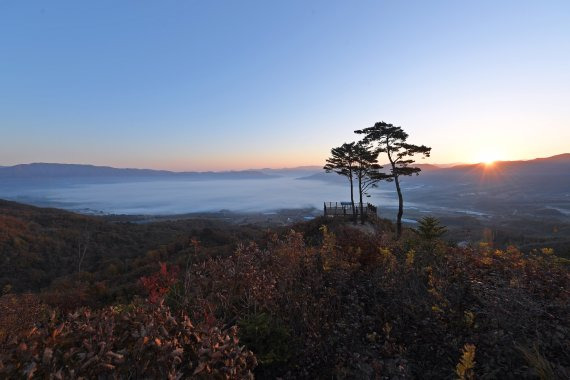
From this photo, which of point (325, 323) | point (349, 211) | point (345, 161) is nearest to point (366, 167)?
point (345, 161)

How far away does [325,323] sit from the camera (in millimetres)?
4551

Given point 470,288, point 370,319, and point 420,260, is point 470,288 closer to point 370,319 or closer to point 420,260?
point 420,260

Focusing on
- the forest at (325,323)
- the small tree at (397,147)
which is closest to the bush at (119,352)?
the forest at (325,323)

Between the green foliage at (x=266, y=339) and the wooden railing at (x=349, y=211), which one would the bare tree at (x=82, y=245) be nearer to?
the wooden railing at (x=349, y=211)

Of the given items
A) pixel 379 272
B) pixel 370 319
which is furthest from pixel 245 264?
pixel 379 272

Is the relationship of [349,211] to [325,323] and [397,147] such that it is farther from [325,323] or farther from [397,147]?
[325,323]

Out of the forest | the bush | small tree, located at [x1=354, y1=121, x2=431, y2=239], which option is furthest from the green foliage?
small tree, located at [x1=354, y1=121, x2=431, y2=239]

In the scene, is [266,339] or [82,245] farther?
[82,245]

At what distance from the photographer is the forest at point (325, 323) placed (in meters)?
2.09

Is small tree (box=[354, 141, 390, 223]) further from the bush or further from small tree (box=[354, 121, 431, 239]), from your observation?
the bush

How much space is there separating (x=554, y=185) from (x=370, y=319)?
19568 centimetres

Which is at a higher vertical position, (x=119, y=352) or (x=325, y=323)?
(x=119, y=352)

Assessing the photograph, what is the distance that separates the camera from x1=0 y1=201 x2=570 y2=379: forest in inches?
82.3

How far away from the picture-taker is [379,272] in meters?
6.15
